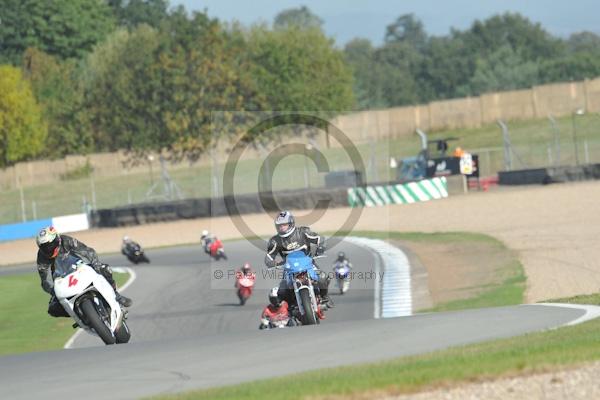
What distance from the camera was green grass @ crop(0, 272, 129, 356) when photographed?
58.4 ft

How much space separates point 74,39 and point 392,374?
87.3 metres

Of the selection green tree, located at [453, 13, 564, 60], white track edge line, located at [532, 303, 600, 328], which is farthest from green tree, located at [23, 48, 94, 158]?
white track edge line, located at [532, 303, 600, 328]

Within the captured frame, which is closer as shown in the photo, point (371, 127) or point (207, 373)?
point (207, 373)

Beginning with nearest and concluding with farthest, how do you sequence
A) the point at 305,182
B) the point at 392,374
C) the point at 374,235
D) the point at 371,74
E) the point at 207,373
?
the point at 392,374 → the point at 207,373 → the point at 374,235 → the point at 305,182 → the point at 371,74

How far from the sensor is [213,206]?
42.1m

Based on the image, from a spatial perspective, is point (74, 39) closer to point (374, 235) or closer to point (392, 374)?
point (374, 235)

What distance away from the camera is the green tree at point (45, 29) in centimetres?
9231

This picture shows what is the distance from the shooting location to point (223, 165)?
5241 cm

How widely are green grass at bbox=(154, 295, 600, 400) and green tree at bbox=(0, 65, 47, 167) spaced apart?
62149 mm

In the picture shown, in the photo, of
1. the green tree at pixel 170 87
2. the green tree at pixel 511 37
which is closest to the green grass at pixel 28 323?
the green tree at pixel 170 87

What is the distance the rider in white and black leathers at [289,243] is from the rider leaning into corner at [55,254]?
70.3 inches

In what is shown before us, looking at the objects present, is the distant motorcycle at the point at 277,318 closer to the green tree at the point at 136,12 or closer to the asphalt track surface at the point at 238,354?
the asphalt track surface at the point at 238,354

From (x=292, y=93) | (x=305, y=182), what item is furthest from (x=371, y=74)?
(x=305, y=182)

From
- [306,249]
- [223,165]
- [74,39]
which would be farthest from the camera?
[74,39]
